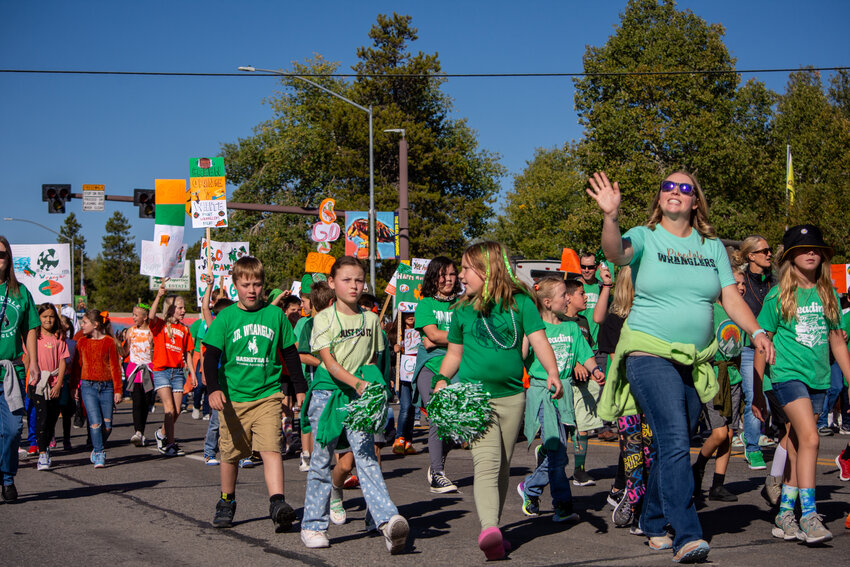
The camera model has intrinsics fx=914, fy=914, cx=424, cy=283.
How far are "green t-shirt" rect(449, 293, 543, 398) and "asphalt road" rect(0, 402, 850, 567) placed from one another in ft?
3.34

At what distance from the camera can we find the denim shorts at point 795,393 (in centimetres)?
560

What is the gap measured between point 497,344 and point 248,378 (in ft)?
6.25

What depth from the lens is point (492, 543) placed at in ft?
16.3

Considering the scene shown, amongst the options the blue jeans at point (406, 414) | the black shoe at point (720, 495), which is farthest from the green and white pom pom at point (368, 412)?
the blue jeans at point (406, 414)

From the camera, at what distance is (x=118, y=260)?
393ft

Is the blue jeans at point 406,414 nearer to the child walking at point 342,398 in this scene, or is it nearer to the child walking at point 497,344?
the child walking at point 342,398

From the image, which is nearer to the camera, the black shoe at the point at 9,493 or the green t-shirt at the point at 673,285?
the green t-shirt at the point at 673,285

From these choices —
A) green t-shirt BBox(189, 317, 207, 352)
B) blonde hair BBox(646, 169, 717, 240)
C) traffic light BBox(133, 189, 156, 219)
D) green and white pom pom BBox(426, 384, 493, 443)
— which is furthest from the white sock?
traffic light BBox(133, 189, 156, 219)

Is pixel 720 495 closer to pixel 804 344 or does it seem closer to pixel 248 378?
pixel 804 344

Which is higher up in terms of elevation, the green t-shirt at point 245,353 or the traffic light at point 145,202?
the traffic light at point 145,202

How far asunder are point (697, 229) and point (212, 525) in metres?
3.89

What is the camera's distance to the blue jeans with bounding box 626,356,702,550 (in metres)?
4.88

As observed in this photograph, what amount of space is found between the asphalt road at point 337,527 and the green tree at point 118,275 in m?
108

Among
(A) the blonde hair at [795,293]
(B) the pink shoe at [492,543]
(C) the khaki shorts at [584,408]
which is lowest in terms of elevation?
(B) the pink shoe at [492,543]
